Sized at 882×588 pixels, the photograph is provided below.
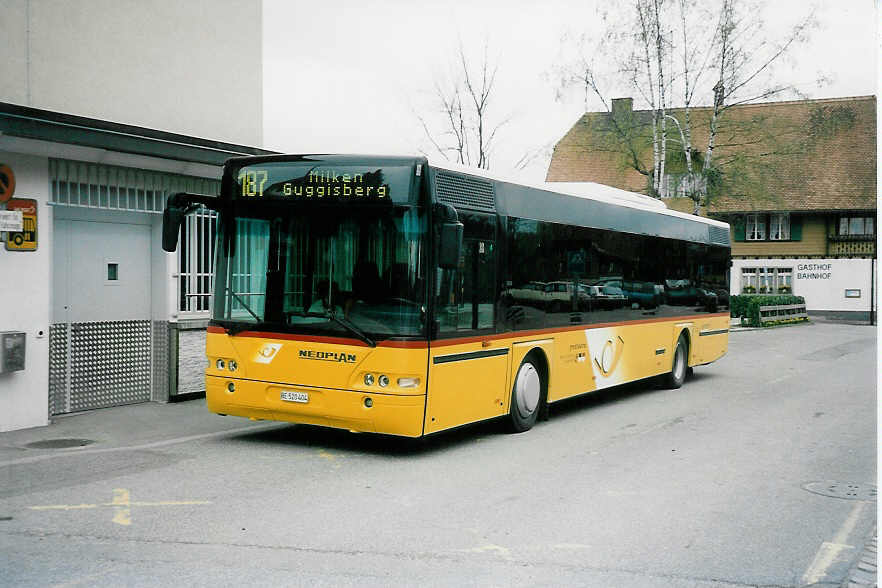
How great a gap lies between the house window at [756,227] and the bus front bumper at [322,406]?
49.3 meters

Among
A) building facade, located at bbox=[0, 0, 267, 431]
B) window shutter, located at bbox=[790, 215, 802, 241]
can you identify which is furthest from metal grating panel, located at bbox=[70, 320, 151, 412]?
window shutter, located at bbox=[790, 215, 802, 241]

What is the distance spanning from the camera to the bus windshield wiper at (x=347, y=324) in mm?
9234

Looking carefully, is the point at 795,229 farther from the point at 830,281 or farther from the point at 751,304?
the point at 751,304

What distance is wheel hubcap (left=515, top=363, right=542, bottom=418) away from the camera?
11.2 m

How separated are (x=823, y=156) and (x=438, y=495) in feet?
174

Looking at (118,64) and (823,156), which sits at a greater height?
(823,156)

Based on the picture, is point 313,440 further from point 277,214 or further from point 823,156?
point 823,156

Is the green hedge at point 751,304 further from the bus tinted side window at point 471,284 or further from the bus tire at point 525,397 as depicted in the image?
the bus tinted side window at point 471,284

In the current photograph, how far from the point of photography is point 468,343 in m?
10.0

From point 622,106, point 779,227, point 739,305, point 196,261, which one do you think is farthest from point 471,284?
point 779,227

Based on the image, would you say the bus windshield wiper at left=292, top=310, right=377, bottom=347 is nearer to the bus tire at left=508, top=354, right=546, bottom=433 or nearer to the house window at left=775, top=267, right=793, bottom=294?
the bus tire at left=508, top=354, right=546, bottom=433

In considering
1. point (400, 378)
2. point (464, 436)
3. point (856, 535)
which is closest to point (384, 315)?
point (400, 378)

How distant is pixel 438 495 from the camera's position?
8.05 metres

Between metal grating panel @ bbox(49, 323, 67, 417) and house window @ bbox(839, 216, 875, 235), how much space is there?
49.5m
